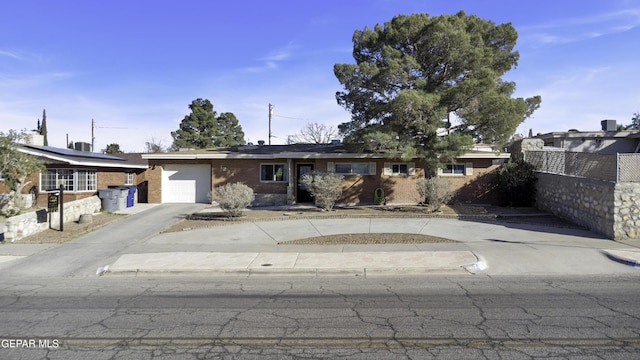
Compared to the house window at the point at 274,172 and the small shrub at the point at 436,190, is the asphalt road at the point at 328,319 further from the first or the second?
the house window at the point at 274,172

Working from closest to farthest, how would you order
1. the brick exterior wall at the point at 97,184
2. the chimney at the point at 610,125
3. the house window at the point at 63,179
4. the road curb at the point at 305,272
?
1. the road curb at the point at 305,272
2. the brick exterior wall at the point at 97,184
3. the house window at the point at 63,179
4. the chimney at the point at 610,125

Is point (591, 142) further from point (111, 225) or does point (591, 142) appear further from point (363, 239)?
point (111, 225)

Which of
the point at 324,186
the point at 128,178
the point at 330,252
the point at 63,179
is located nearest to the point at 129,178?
the point at 128,178

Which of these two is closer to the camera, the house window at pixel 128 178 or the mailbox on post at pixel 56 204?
the mailbox on post at pixel 56 204

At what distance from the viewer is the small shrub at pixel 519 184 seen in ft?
59.9

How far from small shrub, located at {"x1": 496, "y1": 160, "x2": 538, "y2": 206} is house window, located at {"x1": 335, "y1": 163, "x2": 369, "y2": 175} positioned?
22.0 ft

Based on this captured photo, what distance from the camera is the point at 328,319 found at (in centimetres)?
580

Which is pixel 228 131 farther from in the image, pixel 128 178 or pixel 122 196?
pixel 122 196

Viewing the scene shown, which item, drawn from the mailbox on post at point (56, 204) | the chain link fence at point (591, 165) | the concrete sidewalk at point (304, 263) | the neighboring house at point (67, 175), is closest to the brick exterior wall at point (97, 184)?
the neighboring house at point (67, 175)

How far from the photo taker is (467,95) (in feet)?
53.8

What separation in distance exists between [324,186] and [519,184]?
9.31m

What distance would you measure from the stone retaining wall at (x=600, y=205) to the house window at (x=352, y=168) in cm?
871

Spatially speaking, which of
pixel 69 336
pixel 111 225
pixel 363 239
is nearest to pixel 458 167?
pixel 363 239

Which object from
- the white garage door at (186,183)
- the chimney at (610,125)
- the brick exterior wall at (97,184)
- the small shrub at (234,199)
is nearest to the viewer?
the small shrub at (234,199)
